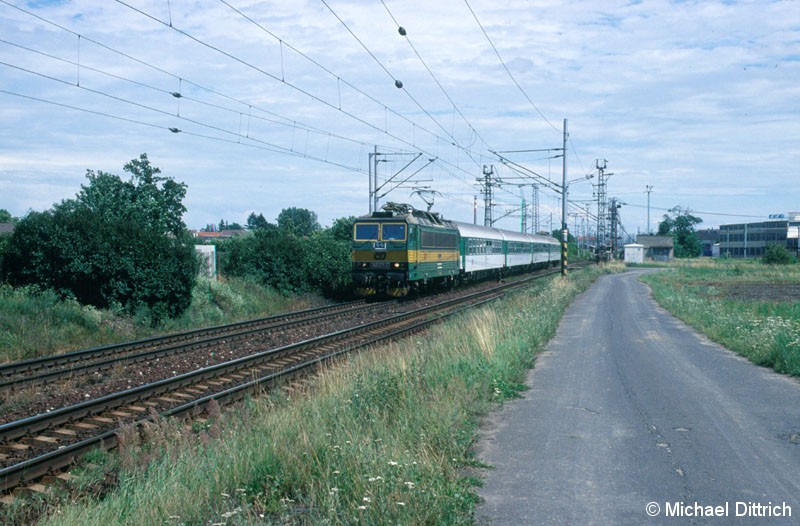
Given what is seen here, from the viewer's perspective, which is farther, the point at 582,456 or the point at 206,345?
the point at 206,345

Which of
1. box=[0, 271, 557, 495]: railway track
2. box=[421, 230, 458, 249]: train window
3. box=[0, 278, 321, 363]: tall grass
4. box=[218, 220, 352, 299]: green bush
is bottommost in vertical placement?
box=[0, 271, 557, 495]: railway track

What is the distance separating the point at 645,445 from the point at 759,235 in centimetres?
11115

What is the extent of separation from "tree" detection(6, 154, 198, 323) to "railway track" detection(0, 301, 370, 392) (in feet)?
7.49

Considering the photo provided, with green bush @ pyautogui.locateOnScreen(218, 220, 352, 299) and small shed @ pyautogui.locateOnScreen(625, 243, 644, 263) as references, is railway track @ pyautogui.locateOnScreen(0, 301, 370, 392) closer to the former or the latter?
green bush @ pyautogui.locateOnScreen(218, 220, 352, 299)

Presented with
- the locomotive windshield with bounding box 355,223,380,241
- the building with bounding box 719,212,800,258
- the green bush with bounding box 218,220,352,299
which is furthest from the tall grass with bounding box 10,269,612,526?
the building with bounding box 719,212,800,258

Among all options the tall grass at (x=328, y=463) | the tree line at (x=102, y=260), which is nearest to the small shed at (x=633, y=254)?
the tree line at (x=102, y=260)

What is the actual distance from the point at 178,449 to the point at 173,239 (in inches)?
538

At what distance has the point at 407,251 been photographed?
2514cm

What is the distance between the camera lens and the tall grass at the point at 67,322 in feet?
46.1

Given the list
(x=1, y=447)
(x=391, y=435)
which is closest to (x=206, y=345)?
(x=1, y=447)

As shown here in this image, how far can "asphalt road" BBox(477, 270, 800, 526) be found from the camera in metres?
4.96

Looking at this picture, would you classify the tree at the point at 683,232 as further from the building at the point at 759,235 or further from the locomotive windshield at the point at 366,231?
the locomotive windshield at the point at 366,231

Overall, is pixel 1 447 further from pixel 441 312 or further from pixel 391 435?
pixel 441 312

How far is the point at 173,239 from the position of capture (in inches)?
779
